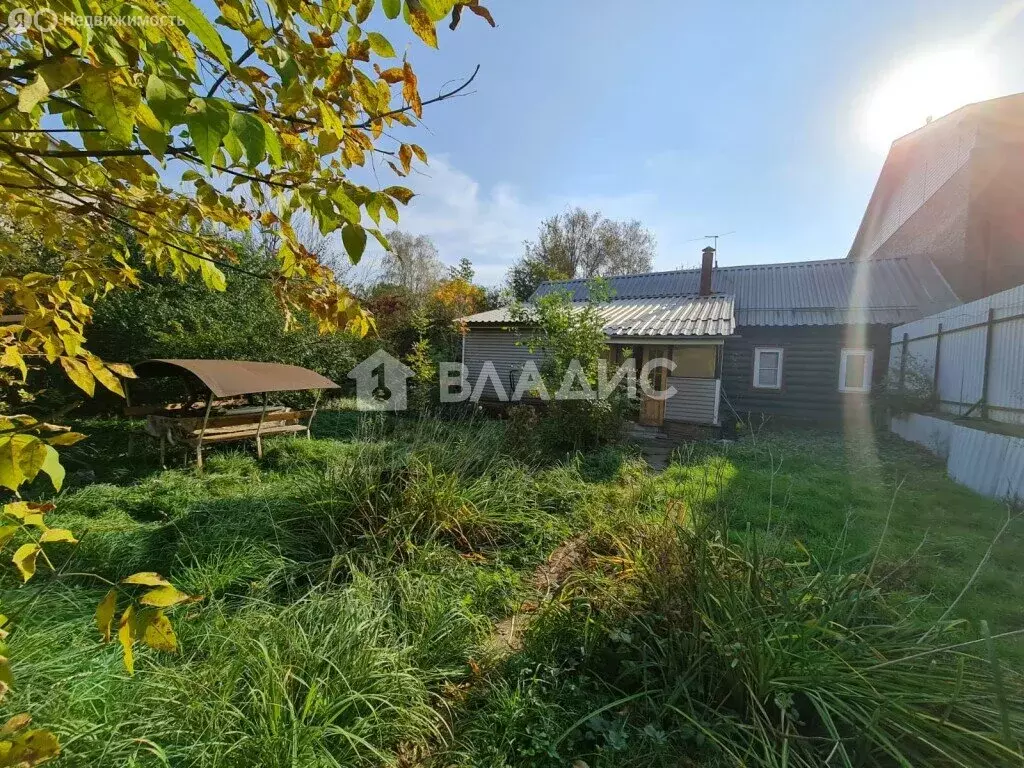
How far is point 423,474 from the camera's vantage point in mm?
4332

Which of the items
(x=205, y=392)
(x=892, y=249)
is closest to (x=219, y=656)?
(x=205, y=392)

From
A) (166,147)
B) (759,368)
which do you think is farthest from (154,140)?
(759,368)

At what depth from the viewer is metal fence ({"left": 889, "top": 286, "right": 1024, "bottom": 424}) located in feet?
20.6

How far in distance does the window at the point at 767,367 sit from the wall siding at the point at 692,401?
3.56 metres

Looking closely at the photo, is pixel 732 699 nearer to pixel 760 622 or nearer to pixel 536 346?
pixel 760 622

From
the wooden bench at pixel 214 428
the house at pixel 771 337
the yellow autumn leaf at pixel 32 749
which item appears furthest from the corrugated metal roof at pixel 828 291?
the yellow autumn leaf at pixel 32 749

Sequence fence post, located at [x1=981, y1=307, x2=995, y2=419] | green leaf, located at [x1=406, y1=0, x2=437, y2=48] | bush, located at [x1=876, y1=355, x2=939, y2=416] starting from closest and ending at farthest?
green leaf, located at [x1=406, y1=0, x2=437, y2=48], fence post, located at [x1=981, y1=307, x2=995, y2=419], bush, located at [x1=876, y1=355, x2=939, y2=416]

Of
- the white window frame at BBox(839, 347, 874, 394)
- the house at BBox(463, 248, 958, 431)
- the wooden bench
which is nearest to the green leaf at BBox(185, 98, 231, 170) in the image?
the wooden bench

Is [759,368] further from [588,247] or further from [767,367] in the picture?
[588,247]

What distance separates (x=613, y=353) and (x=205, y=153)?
1255cm

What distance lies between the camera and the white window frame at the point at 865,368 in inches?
513

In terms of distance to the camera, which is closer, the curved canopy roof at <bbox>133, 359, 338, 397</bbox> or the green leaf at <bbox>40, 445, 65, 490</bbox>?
the green leaf at <bbox>40, 445, 65, 490</bbox>

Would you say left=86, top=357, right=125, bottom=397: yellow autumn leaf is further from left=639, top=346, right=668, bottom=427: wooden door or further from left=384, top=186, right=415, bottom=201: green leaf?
left=639, top=346, right=668, bottom=427: wooden door

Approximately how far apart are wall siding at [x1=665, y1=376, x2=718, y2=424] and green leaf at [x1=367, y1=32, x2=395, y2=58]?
1172cm
